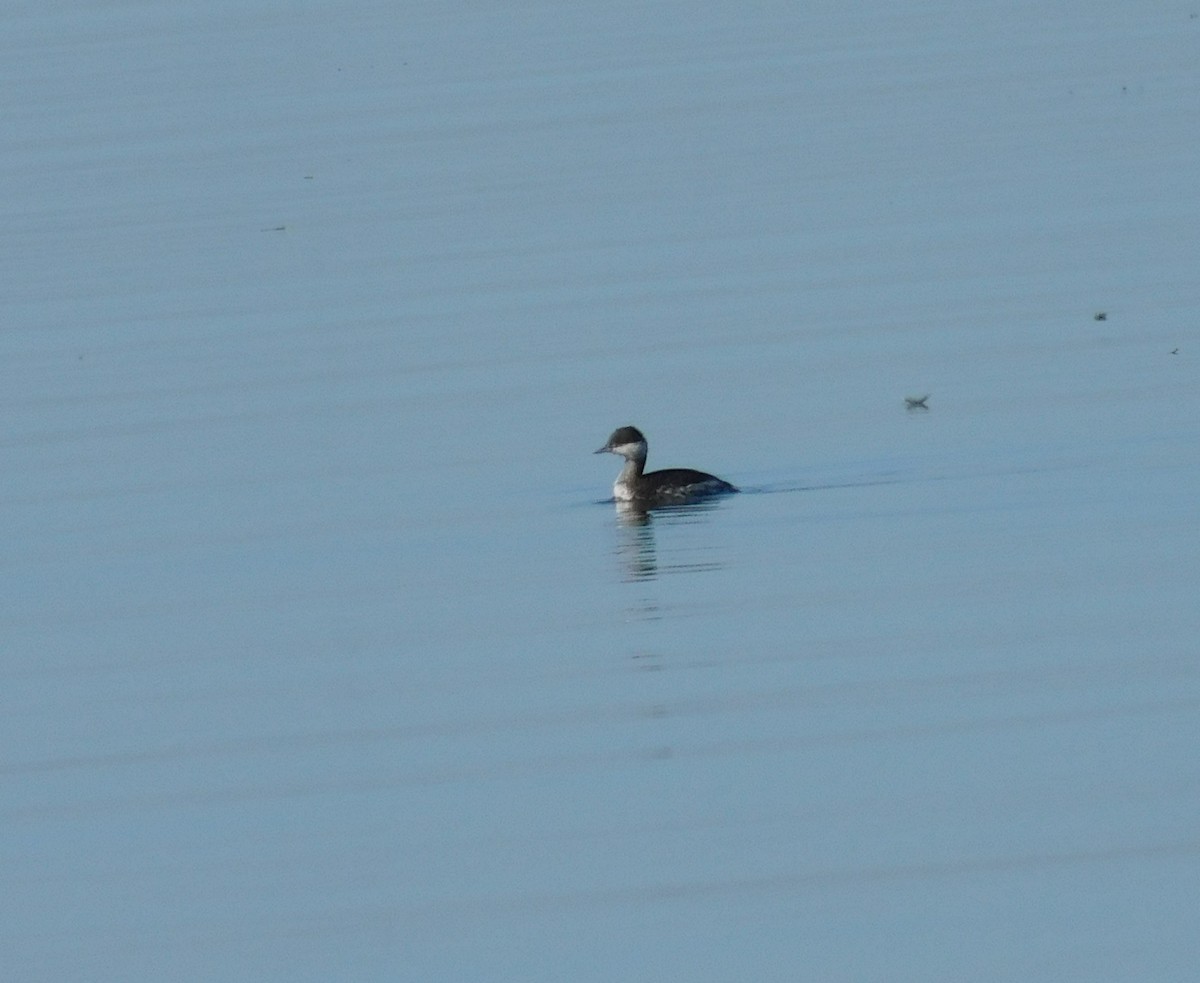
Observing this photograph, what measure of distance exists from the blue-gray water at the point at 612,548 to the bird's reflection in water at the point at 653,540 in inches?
2.1

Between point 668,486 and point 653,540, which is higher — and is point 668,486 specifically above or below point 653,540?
above

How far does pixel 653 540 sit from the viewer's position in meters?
16.3

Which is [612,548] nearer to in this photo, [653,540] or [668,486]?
[653,540]

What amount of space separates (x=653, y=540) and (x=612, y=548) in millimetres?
272

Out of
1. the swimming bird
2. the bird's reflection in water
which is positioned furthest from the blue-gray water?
the swimming bird

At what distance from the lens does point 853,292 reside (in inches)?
905

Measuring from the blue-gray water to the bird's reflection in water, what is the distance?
2.1 inches

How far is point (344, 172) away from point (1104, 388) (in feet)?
49.0

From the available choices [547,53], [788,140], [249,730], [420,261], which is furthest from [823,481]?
[547,53]

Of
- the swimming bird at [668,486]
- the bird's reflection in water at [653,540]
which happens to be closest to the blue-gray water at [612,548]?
the bird's reflection in water at [653,540]

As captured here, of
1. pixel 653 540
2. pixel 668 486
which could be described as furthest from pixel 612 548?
pixel 668 486

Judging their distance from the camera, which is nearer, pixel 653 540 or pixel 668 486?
pixel 653 540

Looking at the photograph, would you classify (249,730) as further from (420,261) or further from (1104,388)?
(420,261)

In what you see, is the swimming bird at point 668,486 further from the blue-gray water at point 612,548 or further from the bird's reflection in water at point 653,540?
the blue-gray water at point 612,548
